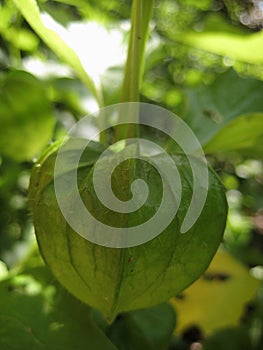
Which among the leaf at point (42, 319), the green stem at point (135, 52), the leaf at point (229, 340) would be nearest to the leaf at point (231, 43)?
the green stem at point (135, 52)

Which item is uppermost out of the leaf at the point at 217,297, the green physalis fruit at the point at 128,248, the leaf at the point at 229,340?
the green physalis fruit at the point at 128,248

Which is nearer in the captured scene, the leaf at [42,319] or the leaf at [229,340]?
the leaf at [42,319]

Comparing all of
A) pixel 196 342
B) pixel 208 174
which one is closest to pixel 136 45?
pixel 208 174

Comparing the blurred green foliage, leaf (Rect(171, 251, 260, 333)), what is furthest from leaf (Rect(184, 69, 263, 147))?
leaf (Rect(171, 251, 260, 333))

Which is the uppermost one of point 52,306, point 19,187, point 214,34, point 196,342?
point 214,34

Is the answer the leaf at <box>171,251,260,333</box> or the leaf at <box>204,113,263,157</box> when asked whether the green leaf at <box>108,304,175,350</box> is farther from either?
the leaf at <box>171,251,260,333</box>

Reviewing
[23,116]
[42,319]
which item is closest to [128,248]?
[42,319]

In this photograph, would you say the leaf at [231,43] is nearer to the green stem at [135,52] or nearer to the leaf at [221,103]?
the leaf at [221,103]

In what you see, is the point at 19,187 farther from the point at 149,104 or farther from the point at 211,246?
the point at 211,246
